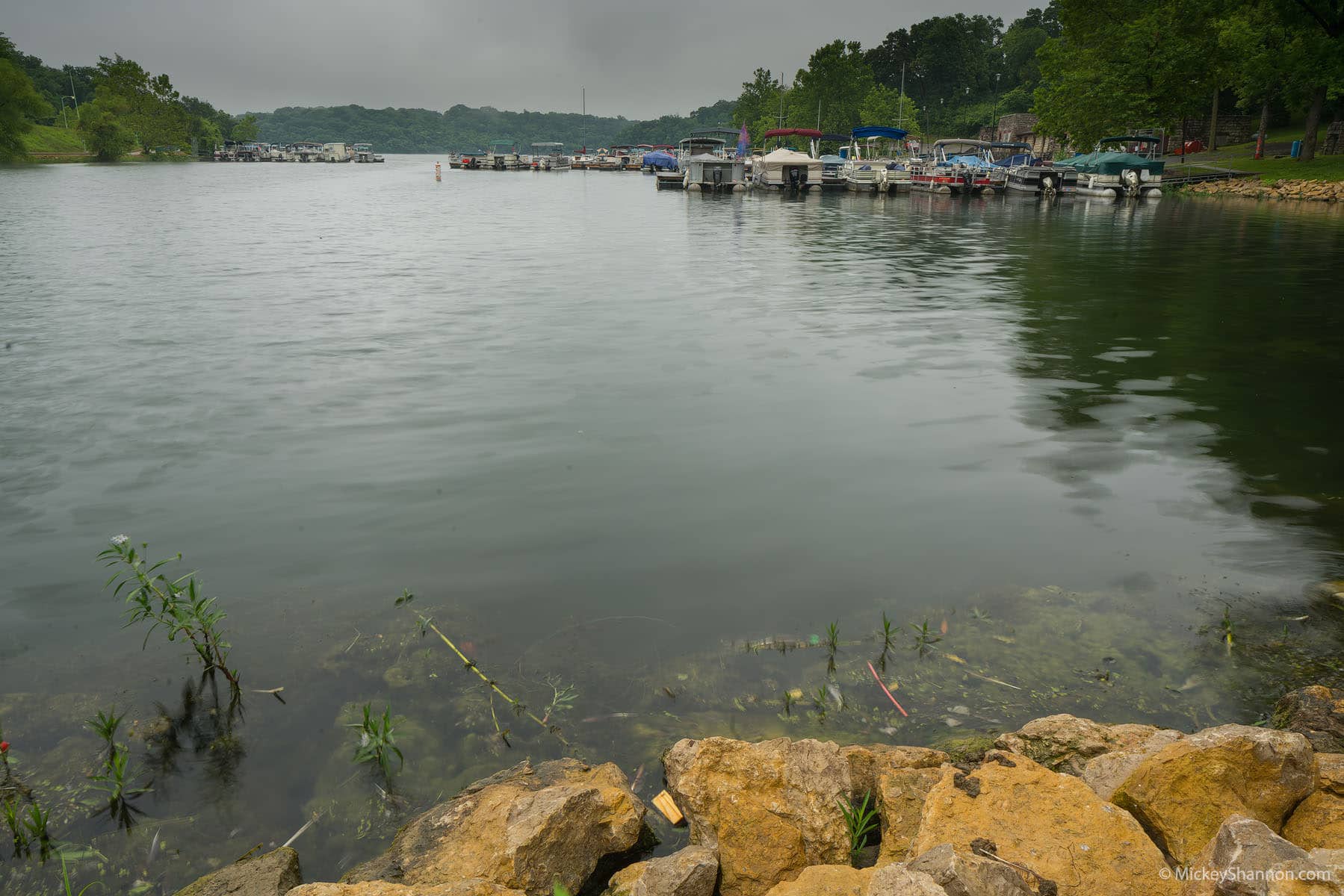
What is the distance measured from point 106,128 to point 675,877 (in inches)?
5639

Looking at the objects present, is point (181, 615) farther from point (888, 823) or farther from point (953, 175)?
point (953, 175)

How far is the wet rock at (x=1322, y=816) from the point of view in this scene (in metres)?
3.30

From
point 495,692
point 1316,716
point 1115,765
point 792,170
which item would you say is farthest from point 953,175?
point 1115,765

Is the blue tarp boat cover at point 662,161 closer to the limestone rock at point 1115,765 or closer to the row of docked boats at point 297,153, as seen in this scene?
the row of docked boats at point 297,153

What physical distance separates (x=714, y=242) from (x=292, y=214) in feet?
73.6

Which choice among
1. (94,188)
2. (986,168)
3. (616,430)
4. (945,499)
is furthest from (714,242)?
(94,188)

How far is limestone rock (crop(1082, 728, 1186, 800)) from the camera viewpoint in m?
3.59

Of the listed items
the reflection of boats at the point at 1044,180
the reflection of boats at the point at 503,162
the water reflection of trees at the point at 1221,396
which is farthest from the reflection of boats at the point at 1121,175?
the reflection of boats at the point at 503,162

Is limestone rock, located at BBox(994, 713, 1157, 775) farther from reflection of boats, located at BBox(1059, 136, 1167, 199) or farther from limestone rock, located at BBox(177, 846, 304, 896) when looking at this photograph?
reflection of boats, located at BBox(1059, 136, 1167, 199)

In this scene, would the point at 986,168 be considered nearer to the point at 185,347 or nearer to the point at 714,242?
the point at 714,242

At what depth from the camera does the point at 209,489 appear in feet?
25.3

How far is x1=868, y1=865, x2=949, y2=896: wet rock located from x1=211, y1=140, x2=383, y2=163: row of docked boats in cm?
17832

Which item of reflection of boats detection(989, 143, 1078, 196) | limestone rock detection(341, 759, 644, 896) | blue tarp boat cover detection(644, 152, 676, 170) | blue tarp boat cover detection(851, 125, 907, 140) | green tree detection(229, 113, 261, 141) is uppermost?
green tree detection(229, 113, 261, 141)

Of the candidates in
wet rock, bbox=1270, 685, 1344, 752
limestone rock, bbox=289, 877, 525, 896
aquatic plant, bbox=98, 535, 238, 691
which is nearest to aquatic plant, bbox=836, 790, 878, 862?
limestone rock, bbox=289, 877, 525, 896
